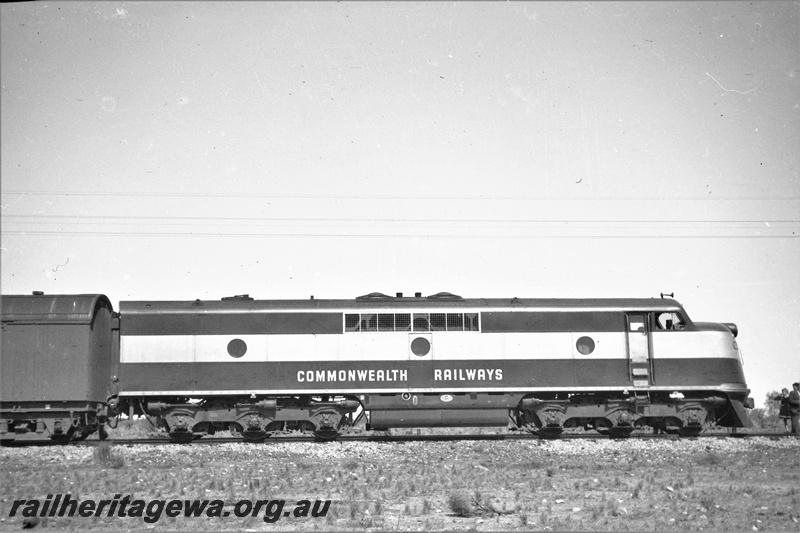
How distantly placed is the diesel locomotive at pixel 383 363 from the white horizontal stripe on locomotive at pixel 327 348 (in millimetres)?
43

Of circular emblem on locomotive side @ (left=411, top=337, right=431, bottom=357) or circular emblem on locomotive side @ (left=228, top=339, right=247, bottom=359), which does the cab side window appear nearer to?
circular emblem on locomotive side @ (left=411, top=337, right=431, bottom=357)

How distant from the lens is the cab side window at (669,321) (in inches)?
1045

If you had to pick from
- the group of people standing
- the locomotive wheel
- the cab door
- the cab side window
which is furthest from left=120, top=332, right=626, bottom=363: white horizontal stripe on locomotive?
the group of people standing

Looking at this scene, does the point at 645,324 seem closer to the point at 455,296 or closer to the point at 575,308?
the point at 575,308

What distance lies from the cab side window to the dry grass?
3900 millimetres

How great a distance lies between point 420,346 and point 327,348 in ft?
9.38

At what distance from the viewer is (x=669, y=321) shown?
26.6 metres

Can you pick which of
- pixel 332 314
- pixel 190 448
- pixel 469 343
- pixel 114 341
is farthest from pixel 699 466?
pixel 114 341

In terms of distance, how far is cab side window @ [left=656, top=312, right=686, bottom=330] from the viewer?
2653 centimetres

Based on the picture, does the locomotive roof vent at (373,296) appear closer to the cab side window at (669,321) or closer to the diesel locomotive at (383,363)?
the diesel locomotive at (383,363)

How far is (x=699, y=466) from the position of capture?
20.5 m

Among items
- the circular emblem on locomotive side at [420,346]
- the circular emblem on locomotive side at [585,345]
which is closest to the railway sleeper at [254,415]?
the circular emblem on locomotive side at [420,346]

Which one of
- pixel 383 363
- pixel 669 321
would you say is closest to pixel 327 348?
pixel 383 363

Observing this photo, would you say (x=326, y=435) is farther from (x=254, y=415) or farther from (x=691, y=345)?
(x=691, y=345)
